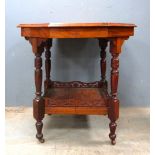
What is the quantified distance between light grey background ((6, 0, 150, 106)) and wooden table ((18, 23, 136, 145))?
8.8 inches

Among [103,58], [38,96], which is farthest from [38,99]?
[103,58]

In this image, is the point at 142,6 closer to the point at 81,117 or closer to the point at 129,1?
the point at 129,1

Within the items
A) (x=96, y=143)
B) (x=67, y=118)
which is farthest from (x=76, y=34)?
(x=67, y=118)

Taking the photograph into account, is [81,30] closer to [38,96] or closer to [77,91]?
[38,96]

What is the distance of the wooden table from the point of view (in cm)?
112

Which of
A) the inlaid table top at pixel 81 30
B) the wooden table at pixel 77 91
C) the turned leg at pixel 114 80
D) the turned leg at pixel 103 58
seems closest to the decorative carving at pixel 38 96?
the wooden table at pixel 77 91

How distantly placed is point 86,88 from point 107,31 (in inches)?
24.3

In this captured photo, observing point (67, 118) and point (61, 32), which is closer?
point (61, 32)

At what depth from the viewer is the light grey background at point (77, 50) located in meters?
1.70

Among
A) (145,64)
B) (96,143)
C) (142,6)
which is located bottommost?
(96,143)

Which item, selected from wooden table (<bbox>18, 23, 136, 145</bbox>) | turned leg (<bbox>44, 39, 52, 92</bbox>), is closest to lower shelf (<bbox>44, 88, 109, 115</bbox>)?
wooden table (<bbox>18, 23, 136, 145</bbox>)

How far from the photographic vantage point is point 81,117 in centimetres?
163
